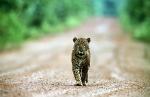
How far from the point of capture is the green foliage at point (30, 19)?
3369 cm

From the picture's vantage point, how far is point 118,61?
84.6 ft

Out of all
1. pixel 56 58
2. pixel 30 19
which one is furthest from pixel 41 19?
pixel 56 58

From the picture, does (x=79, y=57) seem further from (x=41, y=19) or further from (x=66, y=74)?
(x=41, y=19)

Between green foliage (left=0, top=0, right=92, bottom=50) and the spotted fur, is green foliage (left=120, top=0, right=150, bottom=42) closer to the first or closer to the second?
green foliage (left=0, top=0, right=92, bottom=50)

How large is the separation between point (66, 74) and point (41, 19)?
1185 inches

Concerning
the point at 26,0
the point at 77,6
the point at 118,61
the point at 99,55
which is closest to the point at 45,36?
the point at 26,0

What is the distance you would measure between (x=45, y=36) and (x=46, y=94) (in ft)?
120

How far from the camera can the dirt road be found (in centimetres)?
1244

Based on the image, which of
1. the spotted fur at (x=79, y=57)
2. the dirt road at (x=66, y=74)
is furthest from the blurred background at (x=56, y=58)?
the spotted fur at (x=79, y=57)

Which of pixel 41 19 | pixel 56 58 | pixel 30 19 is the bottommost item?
pixel 56 58

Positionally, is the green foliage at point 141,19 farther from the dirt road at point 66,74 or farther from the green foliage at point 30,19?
the green foliage at point 30,19

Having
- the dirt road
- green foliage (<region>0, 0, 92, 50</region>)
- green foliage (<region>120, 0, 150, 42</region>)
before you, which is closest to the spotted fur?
the dirt road

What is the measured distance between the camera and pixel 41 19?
48688 mm

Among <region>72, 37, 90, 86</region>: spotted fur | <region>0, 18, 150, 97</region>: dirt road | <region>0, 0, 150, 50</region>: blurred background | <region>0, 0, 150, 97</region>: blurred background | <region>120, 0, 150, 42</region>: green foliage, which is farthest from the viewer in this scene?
<region>120, 0, 150, 42</region>: green foliage
